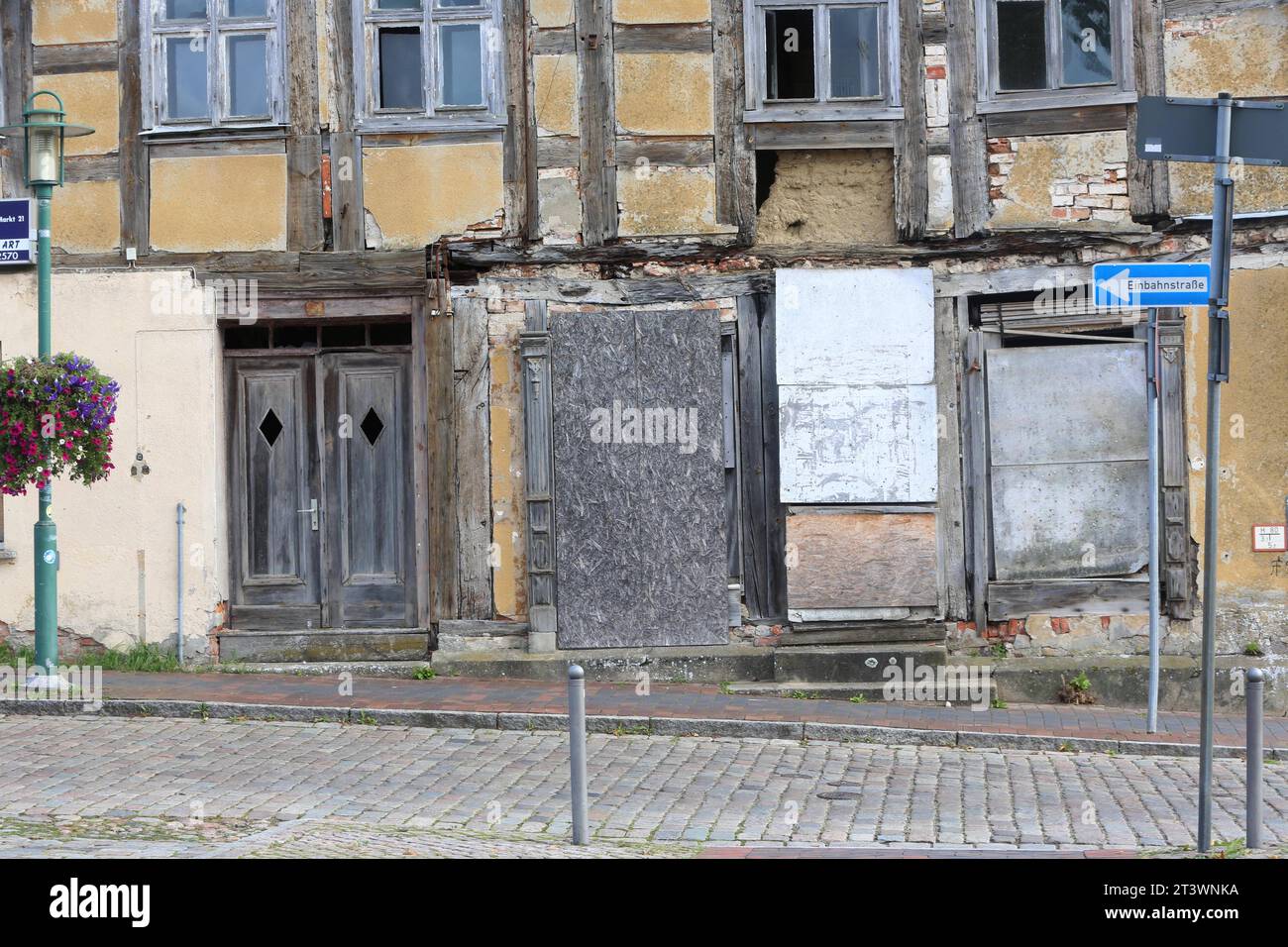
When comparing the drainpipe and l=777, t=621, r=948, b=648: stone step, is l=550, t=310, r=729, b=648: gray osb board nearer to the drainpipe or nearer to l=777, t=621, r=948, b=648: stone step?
l=777, t=621, r=948, b=648: stone step

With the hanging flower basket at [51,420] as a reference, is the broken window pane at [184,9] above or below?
above

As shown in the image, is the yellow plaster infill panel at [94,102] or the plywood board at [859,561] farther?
the yellow plaster infill panel at [94,102]

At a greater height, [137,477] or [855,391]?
[855,391]

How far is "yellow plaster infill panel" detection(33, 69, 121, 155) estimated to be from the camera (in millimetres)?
13742

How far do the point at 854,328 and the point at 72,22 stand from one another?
273 inches

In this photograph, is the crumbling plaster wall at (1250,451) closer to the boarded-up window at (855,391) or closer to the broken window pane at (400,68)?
the boarded-up window at (855,391)

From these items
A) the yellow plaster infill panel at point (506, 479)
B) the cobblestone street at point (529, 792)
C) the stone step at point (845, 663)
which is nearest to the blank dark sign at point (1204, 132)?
the cobblestone street at point (529, 792)

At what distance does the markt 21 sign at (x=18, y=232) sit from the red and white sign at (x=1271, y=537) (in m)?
10.1

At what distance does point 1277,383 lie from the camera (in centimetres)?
1305

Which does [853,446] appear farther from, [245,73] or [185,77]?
[185,77]

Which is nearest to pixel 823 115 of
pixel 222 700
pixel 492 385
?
pixel 492 385

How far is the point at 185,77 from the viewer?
45.2 feet

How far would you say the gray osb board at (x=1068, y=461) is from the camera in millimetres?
13453

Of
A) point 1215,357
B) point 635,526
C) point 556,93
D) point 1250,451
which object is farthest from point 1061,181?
point 1215,357
